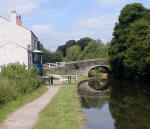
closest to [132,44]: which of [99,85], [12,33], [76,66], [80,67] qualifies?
[99,85]

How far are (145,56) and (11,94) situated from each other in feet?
66.2

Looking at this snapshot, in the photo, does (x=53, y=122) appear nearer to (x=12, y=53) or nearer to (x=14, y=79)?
(x=14, y=79)

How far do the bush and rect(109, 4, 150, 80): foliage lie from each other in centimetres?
1575

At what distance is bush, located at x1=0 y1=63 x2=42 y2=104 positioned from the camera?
34.6 ft

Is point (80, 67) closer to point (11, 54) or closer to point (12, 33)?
point (12, 33)

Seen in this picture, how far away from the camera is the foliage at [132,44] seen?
28.0m

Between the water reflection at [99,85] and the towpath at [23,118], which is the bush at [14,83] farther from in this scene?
the water reflection at [99,85]

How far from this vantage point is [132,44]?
29.8 m

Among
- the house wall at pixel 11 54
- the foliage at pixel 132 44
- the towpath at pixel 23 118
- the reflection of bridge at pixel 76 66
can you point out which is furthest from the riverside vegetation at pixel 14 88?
the reflection of bridge at pixel 76 66

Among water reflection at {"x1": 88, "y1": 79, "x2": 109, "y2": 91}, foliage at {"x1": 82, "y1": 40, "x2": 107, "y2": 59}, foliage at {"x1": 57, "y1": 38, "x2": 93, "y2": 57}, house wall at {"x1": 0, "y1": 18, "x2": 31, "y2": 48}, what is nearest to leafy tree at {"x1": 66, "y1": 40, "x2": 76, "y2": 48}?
foliage at {"x1": 57, "y1": 38, "x2": 93, "y2": 57}

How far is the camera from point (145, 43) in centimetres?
2697

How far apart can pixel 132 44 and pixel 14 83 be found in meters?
20.6

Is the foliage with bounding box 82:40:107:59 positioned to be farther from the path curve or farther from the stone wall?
the path curve

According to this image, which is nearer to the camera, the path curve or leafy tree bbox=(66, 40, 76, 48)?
the path curve
